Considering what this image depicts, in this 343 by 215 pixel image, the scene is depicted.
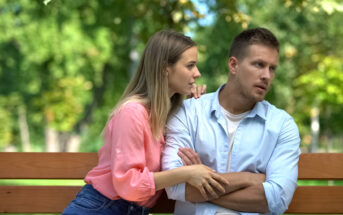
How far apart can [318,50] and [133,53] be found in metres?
16.1

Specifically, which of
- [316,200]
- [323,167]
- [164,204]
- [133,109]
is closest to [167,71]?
[133,109]

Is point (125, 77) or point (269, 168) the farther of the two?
point (125, 77)

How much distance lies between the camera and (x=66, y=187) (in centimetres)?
371

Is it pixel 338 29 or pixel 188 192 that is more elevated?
pixel 338 29

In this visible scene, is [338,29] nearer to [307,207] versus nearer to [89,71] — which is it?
[89,71]

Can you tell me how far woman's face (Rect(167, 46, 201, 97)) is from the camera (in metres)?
3.03

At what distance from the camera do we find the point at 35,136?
40969 millimetres

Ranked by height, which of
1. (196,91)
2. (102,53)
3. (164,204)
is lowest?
(164,204)

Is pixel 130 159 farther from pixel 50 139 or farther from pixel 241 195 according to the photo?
pixel 50 139

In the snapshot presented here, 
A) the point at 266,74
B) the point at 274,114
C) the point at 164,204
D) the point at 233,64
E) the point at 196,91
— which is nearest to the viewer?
the point at 266,74

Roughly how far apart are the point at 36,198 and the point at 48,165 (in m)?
0.28

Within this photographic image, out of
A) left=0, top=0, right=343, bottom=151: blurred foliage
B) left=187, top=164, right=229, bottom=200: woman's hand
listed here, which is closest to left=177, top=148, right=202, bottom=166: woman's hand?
left=187, top=164, right=229, bottom=200: woman's hand

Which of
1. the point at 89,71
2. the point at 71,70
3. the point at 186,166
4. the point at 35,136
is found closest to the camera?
the point at 186,166

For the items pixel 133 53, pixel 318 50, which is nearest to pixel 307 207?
pixel 133 53
